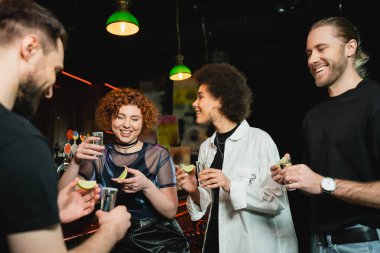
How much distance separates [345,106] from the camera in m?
1.86

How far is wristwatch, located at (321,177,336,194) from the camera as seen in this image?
1657mm

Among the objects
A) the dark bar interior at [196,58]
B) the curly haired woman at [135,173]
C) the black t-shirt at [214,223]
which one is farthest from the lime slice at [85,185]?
the dark bar interior at [196,58]

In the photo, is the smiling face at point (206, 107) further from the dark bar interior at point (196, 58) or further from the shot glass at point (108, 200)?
the dark bar interior at point (196, 58)

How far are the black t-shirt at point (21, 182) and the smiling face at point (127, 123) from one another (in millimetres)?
1395

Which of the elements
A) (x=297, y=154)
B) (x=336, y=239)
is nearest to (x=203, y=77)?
(x=336, y=239)

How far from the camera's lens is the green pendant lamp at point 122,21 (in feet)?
13.6

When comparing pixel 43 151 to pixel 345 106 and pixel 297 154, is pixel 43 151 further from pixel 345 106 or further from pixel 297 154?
pixel 297 154

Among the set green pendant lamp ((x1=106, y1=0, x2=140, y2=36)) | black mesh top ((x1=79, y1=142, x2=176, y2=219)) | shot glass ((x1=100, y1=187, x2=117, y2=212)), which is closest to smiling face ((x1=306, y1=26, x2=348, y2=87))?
black mesh top ((x1=79, y1=142, x2=176, y2=219))

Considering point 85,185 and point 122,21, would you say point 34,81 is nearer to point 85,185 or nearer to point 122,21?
point 85,185

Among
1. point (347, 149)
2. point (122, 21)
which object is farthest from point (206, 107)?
point (122, 21)

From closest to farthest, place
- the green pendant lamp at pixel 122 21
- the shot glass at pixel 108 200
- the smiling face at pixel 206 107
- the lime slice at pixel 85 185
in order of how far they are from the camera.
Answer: the lime slice at pixel 85 185 < the shot glass at pixel 108 200 < the smiling face at pixel 206 107 < the green pendant lamp at pixel 122 21

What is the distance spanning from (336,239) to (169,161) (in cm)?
118

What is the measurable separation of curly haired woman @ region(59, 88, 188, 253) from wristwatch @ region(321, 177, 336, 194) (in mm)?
988

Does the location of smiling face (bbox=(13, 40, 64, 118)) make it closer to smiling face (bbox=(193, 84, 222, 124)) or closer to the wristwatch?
the wristwatch
